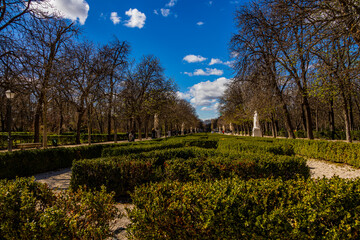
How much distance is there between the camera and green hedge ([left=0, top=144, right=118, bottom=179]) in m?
7.41

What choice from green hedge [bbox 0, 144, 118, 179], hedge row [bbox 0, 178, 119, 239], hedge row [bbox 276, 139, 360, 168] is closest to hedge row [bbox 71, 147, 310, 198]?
hedge row [bbox 0, 178, 119, 239]

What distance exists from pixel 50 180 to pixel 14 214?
584cm

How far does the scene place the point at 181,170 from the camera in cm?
475

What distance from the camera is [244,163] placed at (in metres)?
4.62

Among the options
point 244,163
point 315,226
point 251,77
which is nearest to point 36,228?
point 315,226

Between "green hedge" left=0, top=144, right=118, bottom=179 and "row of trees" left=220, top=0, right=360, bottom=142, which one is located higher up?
"row of trees" left=220, top=0, right=360, bottom=142

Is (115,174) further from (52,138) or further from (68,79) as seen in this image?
(52,138)

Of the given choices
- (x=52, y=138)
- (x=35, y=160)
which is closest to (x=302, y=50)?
(x=35, y=160)

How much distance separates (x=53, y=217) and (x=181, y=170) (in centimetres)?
308

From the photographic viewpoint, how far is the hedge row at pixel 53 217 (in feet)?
6.72

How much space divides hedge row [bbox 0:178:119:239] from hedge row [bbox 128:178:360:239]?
43 cm

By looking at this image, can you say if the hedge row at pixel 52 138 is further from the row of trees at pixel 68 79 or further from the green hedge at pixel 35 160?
the green hedge at pixel 35 160

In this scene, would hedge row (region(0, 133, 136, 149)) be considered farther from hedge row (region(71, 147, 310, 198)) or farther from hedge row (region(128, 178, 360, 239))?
hedge row (region(128, 178, 360, 239))

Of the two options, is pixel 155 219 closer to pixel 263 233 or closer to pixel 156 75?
pixel 263 233
